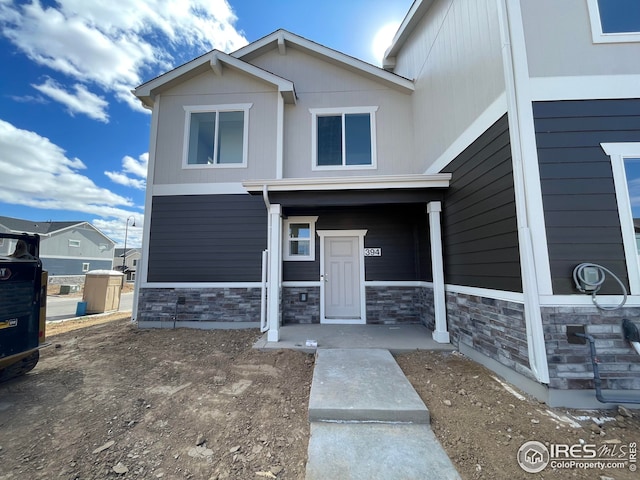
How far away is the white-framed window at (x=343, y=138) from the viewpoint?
6223 millimetres

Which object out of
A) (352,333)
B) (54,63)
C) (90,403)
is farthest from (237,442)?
(54,63)

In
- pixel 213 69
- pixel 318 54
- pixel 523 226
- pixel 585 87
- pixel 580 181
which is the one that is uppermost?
pixel 318 54

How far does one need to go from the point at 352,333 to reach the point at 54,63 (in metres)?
11.7

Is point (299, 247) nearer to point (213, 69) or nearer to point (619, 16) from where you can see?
point (213, 69)

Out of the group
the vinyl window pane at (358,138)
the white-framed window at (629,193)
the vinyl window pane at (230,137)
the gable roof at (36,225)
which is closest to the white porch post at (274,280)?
the vinyl window pane at (230,137)

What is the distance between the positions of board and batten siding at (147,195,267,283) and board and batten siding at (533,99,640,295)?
492cm

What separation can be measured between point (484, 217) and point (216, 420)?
396 cm

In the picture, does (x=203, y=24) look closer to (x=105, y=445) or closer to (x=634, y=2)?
(x=634, y=2)

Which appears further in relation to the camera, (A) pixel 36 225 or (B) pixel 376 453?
(A) pixel 36 225

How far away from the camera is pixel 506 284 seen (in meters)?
3.02

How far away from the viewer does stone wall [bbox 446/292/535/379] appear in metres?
2.82

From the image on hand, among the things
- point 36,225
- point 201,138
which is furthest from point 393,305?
point 36,225

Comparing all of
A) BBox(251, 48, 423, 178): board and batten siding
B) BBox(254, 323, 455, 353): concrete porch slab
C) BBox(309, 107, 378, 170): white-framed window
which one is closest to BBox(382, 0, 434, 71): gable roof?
BBox(251, 48, 423, 178): board and batten siding

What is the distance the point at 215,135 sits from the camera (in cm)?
625
